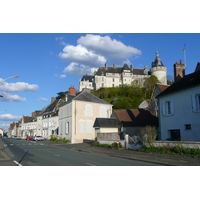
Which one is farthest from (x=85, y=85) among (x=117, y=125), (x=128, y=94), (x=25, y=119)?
(x=117, y=125)

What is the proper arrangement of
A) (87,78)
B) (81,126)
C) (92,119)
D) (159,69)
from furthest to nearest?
A: (87,78)
(159,69)
(92,119)
(81,126)

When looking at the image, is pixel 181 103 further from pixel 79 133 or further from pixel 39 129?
pixel 39 129

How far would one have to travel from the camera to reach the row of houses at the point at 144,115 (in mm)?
17641

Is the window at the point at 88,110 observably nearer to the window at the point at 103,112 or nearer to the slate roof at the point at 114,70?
the window at the point at 103,112

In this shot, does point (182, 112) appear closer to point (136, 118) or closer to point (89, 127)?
point (136, 118)

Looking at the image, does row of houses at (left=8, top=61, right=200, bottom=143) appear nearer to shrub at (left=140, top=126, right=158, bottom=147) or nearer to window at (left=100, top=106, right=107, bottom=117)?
window at (left=100, top=106, right=107, bottom=117)

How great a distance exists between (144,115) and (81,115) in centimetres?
993

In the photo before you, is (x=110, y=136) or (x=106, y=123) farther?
(x=106, y=123)

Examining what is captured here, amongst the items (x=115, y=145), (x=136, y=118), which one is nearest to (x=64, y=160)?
(x=115, y=145)

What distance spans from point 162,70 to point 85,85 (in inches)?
1447

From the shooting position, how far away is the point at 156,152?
16094 mm

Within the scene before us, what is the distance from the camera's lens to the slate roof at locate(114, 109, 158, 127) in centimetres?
3099

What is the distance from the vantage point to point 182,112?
60.1 feet

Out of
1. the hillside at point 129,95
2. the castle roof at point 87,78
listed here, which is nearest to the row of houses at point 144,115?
the hillside at point 129,95
